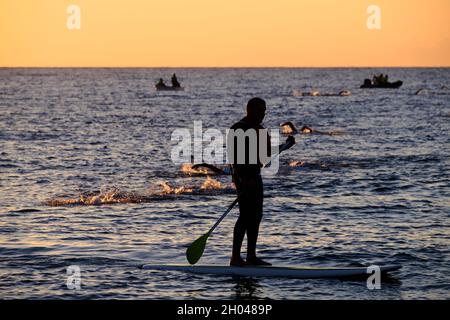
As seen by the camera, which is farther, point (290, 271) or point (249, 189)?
point (290, 271)

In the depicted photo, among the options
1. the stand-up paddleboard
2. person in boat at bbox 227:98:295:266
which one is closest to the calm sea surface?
the stand-up paddleboard

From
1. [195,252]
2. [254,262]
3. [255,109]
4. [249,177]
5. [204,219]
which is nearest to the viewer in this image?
[255,109]

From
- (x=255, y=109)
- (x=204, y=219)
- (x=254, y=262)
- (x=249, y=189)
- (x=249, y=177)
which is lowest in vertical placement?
(x=204, y=219)

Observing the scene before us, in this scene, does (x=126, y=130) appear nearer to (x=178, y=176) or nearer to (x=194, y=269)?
(x=178, y=176)

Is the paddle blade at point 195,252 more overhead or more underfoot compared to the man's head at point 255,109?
more underfoot

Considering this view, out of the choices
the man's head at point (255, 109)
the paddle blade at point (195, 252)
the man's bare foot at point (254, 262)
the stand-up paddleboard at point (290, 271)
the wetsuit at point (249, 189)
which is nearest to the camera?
the man's head at point (255, 109)

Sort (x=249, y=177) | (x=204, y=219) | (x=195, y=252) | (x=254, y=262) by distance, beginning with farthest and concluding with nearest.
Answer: (x=204, y=219)
(x=195, y=252)
(x=254, y=262)
(x=249, y=177)

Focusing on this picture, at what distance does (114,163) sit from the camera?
3086 cm

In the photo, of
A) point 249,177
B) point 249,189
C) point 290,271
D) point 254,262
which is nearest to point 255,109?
point 249,177

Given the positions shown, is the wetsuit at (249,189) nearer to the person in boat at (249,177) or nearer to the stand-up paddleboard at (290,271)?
the person in boat at (249,177)

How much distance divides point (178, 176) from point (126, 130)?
25351 millimetres

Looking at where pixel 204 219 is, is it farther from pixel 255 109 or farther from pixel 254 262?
pixel 255 109

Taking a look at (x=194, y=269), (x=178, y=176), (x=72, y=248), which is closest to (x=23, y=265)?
(x=72, y=248)

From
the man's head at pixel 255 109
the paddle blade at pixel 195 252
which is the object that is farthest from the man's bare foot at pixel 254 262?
the man's head at pixel 255 109
